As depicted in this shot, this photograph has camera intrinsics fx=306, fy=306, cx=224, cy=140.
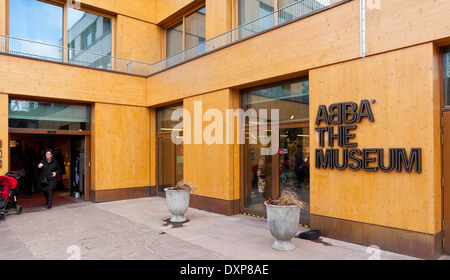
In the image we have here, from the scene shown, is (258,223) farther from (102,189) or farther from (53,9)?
(53,9)

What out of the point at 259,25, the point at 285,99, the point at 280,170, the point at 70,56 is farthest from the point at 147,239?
the point at 70,56

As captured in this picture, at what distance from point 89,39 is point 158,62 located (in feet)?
8.54

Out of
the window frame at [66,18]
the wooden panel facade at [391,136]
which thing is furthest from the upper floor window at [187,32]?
the wooden panel facade at [391,136]

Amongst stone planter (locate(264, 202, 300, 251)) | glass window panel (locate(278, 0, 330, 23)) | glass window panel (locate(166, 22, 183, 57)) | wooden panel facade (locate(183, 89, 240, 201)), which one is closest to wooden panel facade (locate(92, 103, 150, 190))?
glass window panel (locate(166, 22, 183, 57))

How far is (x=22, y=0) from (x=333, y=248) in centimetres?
1186

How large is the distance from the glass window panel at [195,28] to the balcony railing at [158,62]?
1.93 feet

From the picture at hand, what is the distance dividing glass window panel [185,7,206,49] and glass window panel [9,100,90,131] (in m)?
4.54

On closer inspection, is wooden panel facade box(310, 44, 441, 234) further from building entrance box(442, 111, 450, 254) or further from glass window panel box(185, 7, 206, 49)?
glass window panel box(185, 7, 206, 49)

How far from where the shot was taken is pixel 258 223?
7578mm

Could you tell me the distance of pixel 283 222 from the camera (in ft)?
17.5

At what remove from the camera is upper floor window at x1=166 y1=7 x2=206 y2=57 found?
35.3 feet

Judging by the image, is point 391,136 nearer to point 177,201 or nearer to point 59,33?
point 177,201

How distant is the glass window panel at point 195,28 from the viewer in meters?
10.7

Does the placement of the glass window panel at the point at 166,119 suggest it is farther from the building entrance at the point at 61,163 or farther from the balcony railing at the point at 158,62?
the building entrance at the point at 61,163
